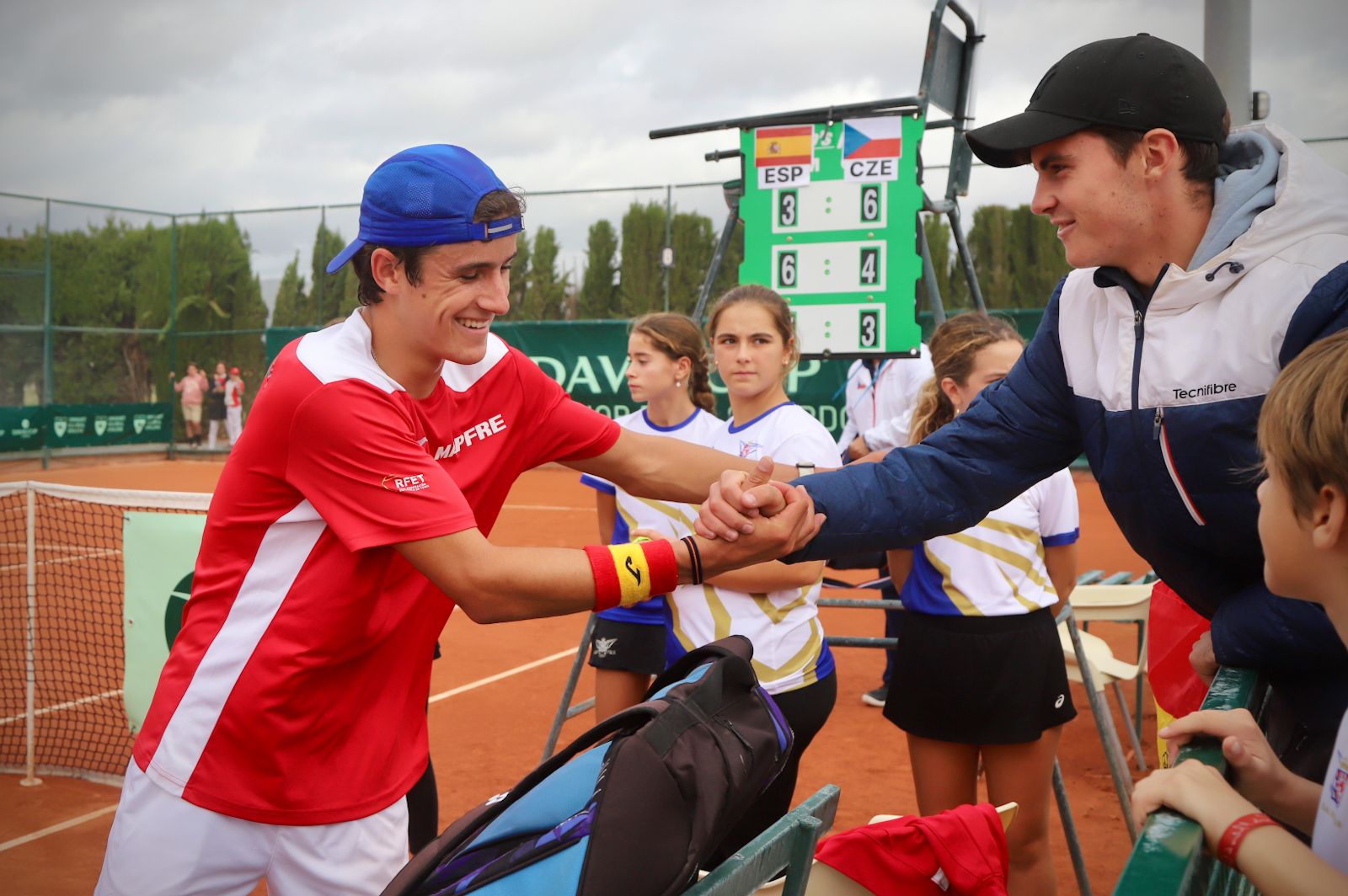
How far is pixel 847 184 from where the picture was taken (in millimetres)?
8117

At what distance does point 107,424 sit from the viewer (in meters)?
23.3

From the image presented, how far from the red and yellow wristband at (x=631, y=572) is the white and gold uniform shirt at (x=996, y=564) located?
139 cm

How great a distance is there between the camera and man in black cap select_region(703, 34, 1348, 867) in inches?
75.2

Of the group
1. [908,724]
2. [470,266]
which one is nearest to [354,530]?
[470,266]

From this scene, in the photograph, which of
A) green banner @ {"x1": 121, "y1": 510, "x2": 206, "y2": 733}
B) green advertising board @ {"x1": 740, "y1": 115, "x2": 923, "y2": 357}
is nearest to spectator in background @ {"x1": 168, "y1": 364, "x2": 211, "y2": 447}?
green advertising board @ {"x1": 740, "y1": 115, "x2": 923, "y2": 357}

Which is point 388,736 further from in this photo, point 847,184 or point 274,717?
point 847,184

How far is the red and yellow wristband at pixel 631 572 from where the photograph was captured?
2.43m

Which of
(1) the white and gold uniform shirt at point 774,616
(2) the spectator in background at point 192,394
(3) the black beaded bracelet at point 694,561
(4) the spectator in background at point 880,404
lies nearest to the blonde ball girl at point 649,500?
(1) the white and gold uniform shirt at point 774,616

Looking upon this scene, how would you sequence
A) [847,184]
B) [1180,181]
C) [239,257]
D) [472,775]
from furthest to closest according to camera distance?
[239,257], [847,184], [472,775], [1180,181]

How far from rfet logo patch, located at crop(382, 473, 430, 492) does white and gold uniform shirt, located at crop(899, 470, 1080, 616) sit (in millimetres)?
1898

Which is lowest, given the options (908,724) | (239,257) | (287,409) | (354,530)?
(908,724)

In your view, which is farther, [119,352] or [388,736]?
[119,352]

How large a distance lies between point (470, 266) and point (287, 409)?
480mm

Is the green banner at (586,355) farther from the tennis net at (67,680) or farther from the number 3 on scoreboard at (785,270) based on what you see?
the tennis net at (67,680)
